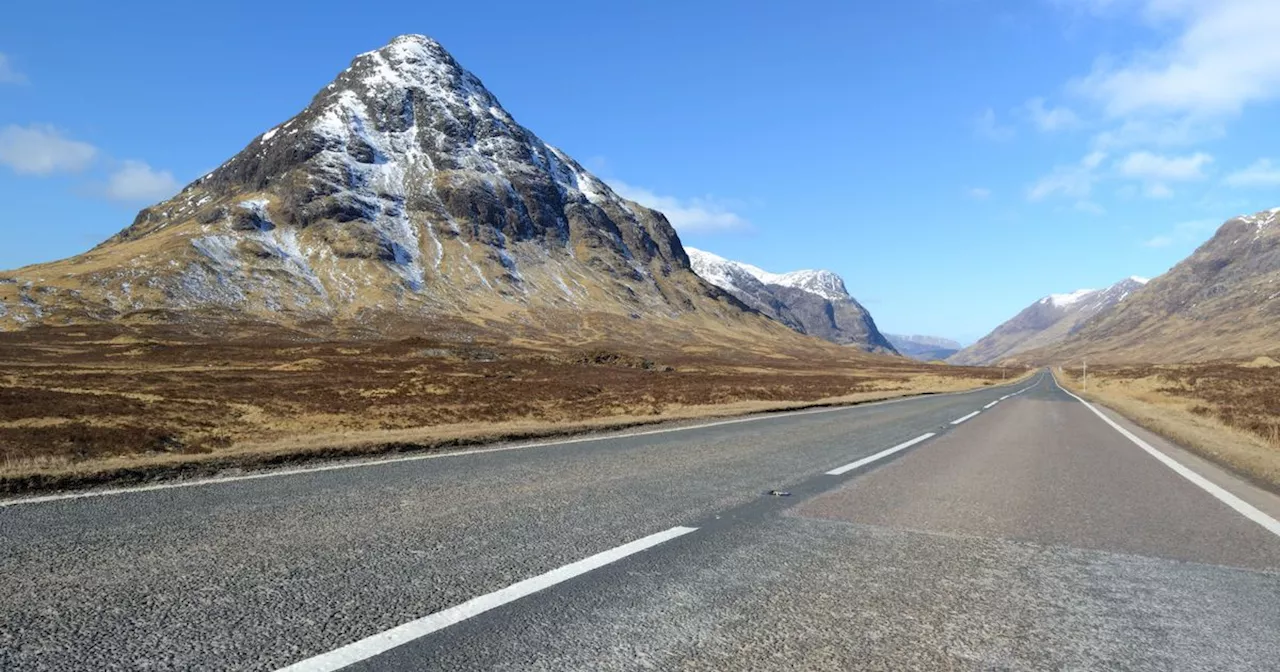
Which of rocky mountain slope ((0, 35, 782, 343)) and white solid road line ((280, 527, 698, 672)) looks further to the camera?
rocky mountain slope ((0, 35, 782, 343))

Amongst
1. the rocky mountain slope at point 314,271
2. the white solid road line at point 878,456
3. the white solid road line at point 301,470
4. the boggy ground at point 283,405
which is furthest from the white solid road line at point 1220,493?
the rocky mountain slope at point 314,271

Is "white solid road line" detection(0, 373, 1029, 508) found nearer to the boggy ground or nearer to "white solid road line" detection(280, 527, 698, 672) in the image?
the boggy ground

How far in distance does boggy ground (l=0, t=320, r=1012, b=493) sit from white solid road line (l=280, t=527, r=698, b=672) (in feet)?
22.7

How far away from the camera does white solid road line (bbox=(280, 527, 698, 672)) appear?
11.4 ft

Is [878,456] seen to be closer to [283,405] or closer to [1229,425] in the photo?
[1229,425]

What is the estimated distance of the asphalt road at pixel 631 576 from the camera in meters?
3.77

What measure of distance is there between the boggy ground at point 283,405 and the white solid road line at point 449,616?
6.93m

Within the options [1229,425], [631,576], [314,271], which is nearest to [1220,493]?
[631,576]

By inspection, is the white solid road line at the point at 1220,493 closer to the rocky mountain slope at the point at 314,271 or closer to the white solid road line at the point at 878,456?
the white solid road line at the point at 878,456

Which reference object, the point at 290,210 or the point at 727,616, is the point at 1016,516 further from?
the point at 290,210

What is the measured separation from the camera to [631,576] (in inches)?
196

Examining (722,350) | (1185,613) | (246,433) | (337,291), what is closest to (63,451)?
(246,433)

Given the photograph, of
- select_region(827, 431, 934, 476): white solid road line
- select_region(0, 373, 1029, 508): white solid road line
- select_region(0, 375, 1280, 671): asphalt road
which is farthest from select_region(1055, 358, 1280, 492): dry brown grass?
select_region(0, 373, 1029, 508): white solid road line

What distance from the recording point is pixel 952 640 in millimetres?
4059
